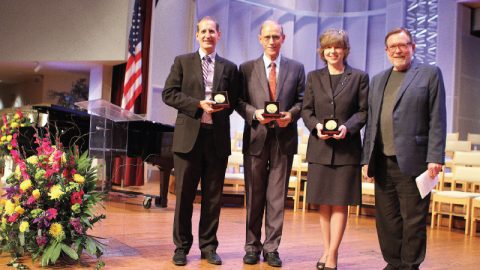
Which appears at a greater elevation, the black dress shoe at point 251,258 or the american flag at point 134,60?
the american flag at point 134,60

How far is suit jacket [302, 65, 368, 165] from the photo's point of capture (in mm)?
3248

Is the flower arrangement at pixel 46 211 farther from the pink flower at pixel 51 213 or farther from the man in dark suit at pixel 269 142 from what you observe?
the man in dark suit at pixel 269 142

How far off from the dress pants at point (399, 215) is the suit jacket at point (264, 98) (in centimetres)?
60

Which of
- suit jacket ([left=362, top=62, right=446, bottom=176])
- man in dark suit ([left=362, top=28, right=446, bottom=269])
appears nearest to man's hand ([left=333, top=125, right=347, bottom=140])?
man in dark suit ([left=362, top=28, right=446, bottom=269])

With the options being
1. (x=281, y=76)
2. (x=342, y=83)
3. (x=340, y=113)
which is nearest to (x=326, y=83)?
(x=342, y=83)

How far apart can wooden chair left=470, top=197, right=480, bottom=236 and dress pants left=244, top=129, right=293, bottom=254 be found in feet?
9.88

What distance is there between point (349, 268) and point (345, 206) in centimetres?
54

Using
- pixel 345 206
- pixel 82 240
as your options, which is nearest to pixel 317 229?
pixel 345 206

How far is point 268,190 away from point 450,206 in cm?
368

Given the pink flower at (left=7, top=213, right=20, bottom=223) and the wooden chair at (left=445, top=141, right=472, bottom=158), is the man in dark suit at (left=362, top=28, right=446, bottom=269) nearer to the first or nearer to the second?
the pink flower at (left=7, top=213, right=20, bottom=223)

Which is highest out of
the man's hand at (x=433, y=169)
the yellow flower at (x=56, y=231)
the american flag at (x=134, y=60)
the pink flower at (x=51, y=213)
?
the american flag at (x=134, y=60)

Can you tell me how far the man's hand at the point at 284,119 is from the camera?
3293mm

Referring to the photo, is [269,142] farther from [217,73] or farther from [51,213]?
[51,213]

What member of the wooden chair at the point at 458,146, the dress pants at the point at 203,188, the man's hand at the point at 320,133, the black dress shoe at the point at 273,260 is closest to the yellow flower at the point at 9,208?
the dress pants at the point at 203,188
